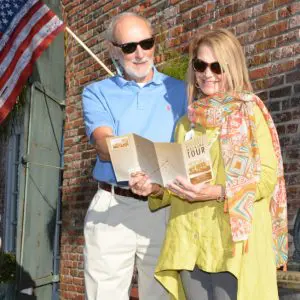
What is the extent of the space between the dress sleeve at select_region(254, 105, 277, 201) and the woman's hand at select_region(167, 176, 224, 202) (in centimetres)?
17

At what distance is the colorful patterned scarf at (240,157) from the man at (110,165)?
0.50 m

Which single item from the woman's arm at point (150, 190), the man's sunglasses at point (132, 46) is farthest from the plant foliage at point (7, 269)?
the woman's arm at point (150, 190)

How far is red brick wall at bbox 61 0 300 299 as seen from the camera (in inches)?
193

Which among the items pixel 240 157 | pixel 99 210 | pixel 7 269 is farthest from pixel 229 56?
pixel 7 269

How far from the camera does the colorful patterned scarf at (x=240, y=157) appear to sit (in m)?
2.92

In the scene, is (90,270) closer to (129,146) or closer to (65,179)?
(129,146)

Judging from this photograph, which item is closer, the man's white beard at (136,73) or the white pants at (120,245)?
the white pants at (120,245)

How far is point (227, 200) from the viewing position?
2.95 meters

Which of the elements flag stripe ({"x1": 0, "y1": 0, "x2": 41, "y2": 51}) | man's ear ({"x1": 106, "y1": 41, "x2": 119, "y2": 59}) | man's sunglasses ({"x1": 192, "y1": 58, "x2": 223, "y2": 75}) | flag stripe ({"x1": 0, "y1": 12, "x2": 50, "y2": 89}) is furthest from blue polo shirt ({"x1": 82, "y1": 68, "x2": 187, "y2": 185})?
flag stripe ({"x1": 0, "y1": 0, "x2": 41, "y2": 51})

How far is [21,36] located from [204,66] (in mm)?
3774

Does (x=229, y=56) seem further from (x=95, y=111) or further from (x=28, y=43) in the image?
(x=28, y=43)

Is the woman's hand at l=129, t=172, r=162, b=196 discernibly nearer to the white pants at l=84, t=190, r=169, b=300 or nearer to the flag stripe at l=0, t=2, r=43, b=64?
the white pants at l=84, t=190, r=169, b=300

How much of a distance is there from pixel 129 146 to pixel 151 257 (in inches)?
28.5

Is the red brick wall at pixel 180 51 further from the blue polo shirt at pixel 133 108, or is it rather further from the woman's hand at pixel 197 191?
the woman's hand at pixel 197 191
